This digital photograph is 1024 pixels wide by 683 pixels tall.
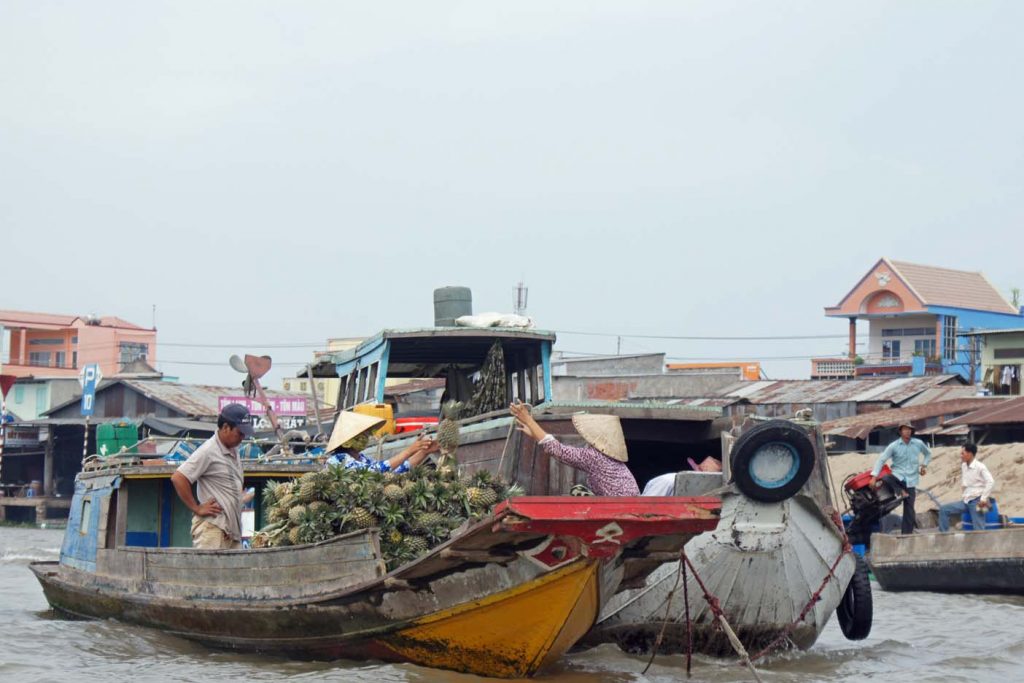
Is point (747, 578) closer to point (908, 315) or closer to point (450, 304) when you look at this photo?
point (450, 304)

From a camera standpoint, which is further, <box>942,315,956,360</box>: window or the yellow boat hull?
<box>942,315,956,360</box>: window

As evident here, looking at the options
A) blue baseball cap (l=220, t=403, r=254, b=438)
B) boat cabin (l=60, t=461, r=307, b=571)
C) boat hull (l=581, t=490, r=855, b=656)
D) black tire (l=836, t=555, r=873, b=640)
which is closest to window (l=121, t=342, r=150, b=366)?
boat cabin (l=60, t=461, r=307, b=571)

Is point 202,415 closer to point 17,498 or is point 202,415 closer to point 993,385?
point 17,498

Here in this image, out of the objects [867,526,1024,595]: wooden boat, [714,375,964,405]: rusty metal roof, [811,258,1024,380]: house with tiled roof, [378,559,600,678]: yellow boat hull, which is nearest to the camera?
[378,559,600,678]: yellow boat hull

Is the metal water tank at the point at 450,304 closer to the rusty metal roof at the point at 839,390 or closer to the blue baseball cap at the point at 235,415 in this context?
the blue baseball cap at the point at 235,415

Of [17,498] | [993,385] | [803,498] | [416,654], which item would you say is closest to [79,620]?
[416,654]

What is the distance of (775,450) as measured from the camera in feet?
26.5

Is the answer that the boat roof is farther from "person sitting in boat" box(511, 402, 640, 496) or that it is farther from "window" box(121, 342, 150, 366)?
"window" box(121, 342, 150, 366)

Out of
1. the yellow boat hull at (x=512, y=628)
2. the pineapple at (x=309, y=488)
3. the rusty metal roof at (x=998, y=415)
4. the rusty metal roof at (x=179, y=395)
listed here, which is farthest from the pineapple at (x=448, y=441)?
Result: the rusty metal roof at (x=179, y=395)

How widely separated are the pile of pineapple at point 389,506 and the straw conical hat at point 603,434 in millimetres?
725

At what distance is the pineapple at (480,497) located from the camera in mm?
7945

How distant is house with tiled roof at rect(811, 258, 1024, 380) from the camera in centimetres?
3778

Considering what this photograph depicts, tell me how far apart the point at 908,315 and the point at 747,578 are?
31.7 m

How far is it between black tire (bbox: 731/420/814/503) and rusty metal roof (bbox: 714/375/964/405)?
60.5 feet
